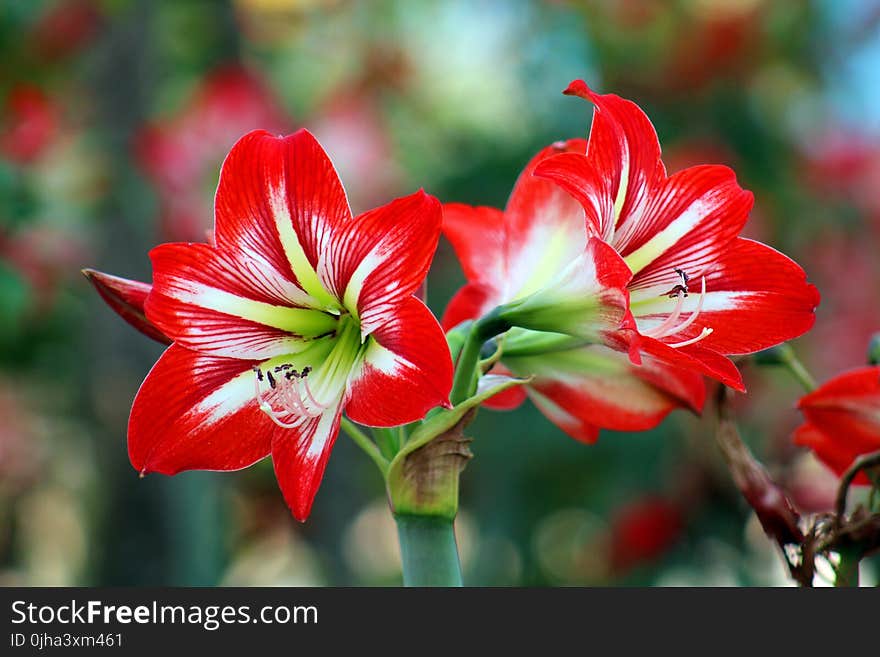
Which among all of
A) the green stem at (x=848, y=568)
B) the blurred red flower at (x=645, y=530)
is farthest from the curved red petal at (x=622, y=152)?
the blurred red flower at (x=645, y=530)

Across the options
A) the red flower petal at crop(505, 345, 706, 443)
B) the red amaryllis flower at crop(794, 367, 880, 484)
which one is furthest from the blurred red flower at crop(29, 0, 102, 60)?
the red amaryllis flower at crop(794, 367, 880, 484)

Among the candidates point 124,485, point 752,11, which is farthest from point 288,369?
point 752,11

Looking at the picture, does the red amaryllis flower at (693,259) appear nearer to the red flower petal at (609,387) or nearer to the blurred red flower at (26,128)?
the red flower petal at (609,387)

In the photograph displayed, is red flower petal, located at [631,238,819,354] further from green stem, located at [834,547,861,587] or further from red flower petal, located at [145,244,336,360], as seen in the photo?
red flower petal, located at [145,244,336,360]

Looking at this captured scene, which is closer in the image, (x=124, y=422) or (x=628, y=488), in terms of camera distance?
(x=124, y=422)

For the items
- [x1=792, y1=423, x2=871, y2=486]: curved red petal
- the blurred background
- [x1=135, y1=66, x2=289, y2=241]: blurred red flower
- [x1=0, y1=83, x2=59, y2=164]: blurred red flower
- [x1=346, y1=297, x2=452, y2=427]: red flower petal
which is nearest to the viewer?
[x1=346, y1=297, x2=452, y2=427]: red flower petal

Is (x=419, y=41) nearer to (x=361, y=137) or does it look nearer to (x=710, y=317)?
(x=361, y=137)

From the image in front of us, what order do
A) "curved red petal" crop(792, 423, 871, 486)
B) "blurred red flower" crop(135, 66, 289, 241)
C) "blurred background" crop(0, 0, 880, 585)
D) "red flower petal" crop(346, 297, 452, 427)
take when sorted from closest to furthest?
"red flower petal" crop(346, 297, 452, 427), "curved red petal" crop(792, 423, 871, 486), "blurred background" crop(0, 0, 880, 585), "blurred red flower" crop(135, 66, 289, 241)

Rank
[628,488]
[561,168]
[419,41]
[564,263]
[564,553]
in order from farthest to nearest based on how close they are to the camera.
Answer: [419,41], [564,553], [628,488], [564,263], [561,168]
